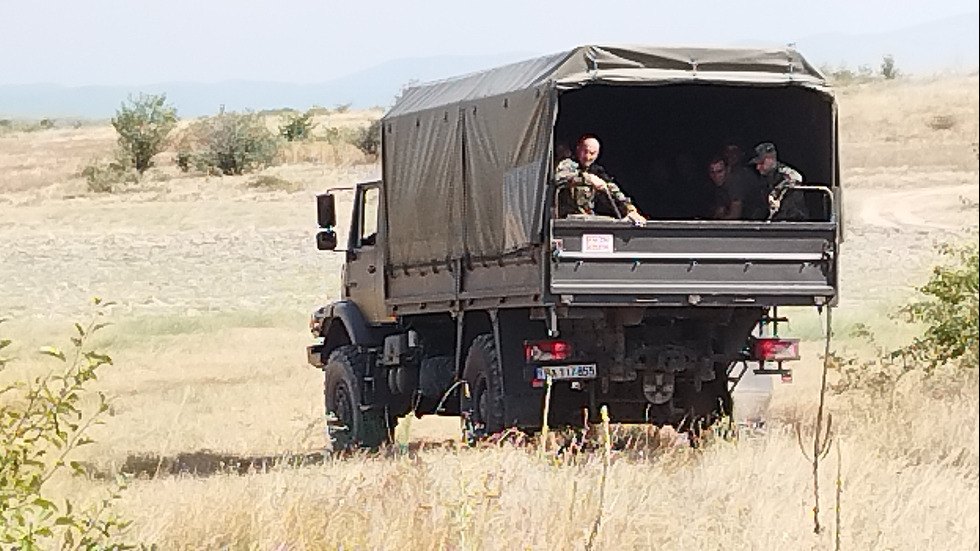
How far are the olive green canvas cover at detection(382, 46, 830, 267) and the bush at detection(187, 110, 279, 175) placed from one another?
3399 centimetres

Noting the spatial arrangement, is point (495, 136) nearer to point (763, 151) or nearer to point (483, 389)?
point (483, 389)

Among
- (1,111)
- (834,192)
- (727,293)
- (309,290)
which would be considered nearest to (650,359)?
(727,293)

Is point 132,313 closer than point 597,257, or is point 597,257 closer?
point 597,257

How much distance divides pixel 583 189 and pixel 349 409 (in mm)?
4255

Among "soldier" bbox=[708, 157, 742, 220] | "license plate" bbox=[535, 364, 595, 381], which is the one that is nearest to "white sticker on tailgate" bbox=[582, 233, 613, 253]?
"license plate" bbox=[535, 364, 595, 381]

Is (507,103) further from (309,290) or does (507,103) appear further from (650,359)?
(309,290)

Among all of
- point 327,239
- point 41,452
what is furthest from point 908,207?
point 41,452

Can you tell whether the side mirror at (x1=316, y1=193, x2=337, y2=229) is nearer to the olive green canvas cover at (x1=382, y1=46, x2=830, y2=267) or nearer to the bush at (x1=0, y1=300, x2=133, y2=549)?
the olive green canvas cover at (x1=382, y1=46, x2=830, y2=267)

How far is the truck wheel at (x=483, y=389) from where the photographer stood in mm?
14766

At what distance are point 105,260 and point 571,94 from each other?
23.2 m

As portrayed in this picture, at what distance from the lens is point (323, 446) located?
60.3ft

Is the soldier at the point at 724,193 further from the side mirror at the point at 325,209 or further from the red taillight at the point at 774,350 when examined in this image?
the side mirror at the point at 325,209

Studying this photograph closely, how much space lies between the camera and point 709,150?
56.9 ft

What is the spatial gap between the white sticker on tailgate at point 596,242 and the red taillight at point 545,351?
2.70ft
